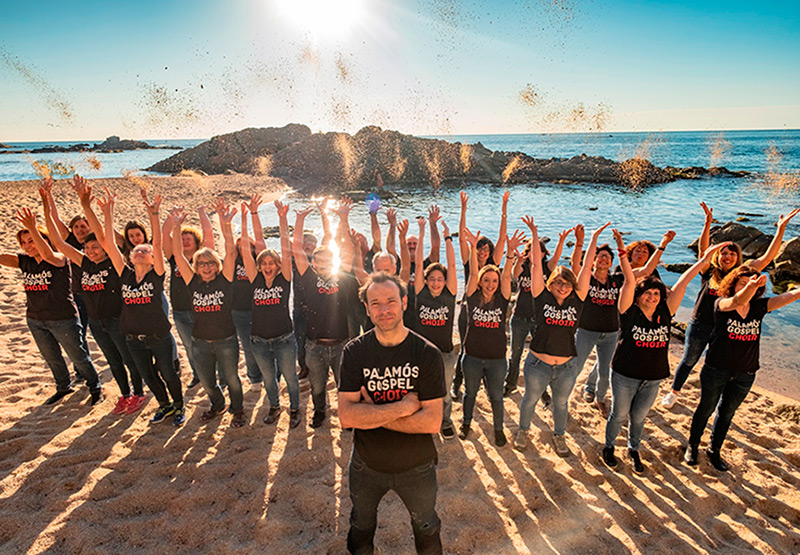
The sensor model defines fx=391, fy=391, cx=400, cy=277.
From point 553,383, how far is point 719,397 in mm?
2066

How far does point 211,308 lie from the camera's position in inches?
200

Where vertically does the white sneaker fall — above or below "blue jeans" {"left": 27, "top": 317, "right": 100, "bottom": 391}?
below

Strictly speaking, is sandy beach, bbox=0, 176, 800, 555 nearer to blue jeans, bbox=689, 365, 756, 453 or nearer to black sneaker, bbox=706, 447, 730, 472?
black sneaker, bbox=706, 447, 730, 472

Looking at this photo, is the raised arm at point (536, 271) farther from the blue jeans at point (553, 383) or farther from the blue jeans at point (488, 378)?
the blue jeans at point (488, 378)

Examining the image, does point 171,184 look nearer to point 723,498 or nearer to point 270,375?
point 270,375

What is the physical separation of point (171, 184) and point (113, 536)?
35632mm

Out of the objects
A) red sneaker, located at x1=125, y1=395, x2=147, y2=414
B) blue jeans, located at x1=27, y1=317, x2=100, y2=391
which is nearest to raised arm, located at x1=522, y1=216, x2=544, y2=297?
red sneaker, located at x1=125, y1=395, x2=147, y2=414

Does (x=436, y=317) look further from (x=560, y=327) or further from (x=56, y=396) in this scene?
(x=56, y=396)

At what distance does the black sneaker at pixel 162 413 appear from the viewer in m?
5.61

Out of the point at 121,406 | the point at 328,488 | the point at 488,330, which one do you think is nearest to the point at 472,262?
the point at 488,330

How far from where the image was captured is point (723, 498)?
451cm

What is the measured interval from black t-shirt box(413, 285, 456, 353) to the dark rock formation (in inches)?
1815

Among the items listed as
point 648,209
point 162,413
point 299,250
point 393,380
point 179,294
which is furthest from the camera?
point 648,209

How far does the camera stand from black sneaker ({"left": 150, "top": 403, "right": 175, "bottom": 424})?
18.4 ft
